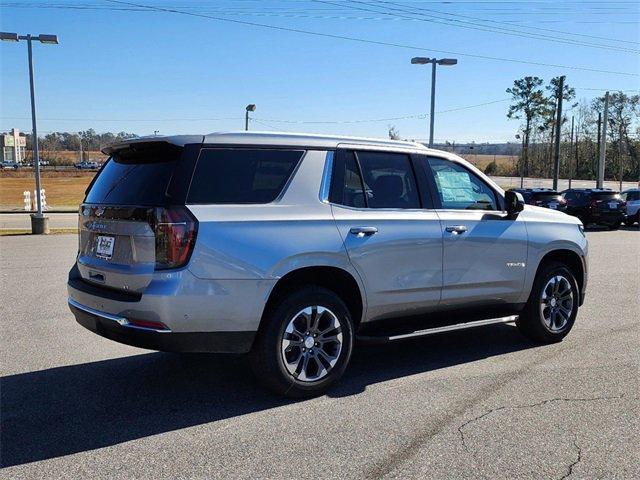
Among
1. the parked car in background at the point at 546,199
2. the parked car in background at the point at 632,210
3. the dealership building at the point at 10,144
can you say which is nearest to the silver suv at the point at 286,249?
the parked car in background at the point at 546,199

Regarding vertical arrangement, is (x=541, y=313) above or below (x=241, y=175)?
below

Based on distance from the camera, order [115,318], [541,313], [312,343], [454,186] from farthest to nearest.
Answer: [541,313] → [454,186] → [312,343] → [115,318]

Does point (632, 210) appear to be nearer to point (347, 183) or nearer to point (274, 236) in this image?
point (347, 183)

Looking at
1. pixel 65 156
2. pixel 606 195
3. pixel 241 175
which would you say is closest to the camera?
pixel 241 175

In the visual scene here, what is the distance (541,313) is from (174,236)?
3765 mm

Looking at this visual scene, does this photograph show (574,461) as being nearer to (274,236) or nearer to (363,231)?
(363,231)

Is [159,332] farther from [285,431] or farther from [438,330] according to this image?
[438,330]

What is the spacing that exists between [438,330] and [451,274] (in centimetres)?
50

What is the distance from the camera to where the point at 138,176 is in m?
4.36

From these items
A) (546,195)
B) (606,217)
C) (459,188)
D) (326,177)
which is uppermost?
(326,177)

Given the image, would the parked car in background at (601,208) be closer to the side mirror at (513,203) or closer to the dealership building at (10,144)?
the side mirror at (513,203)

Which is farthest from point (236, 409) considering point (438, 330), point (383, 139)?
point (383, 139)

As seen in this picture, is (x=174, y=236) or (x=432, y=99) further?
(x=432, y=99)

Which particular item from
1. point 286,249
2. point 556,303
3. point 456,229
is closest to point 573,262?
point 556,303
